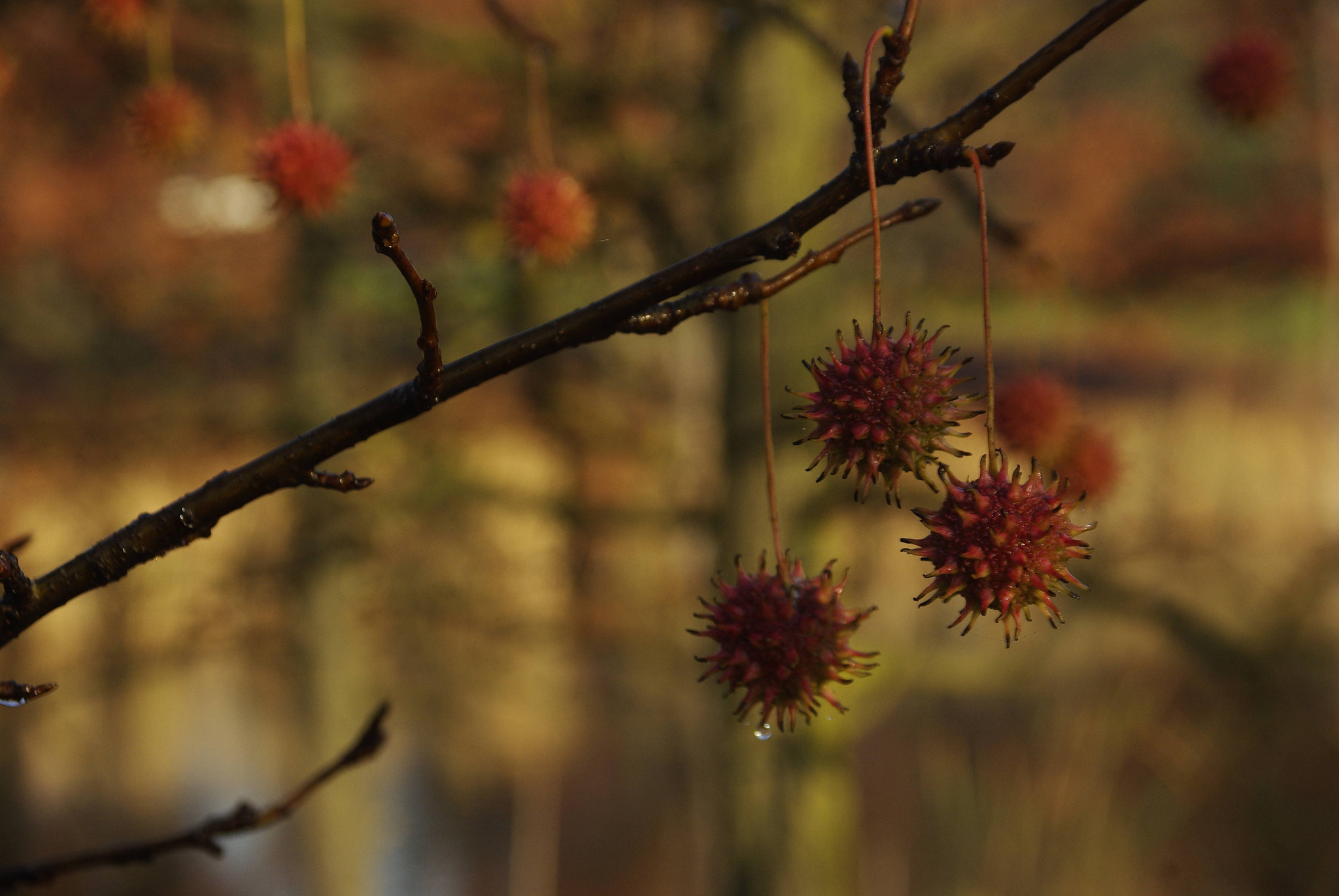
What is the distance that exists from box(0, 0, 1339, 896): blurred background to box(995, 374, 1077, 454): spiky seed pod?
0.09 ft

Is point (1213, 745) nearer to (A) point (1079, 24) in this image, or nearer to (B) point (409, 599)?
(B) point (409, 599)

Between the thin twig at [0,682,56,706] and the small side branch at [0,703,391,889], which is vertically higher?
the thin twig at [0,682,56,706]

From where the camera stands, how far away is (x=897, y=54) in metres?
0.82

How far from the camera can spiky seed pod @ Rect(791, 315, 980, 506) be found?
2.64ft

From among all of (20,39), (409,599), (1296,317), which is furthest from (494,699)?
(1296,317)

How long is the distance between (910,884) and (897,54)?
6.44 m

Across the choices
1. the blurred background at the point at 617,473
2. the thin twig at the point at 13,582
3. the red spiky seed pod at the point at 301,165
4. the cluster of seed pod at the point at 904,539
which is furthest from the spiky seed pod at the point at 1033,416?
the thin twig at the point at 13,582

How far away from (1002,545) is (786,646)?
0.59 ft

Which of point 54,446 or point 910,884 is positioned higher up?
point 54,446

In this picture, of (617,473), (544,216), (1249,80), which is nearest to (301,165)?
(544,216)

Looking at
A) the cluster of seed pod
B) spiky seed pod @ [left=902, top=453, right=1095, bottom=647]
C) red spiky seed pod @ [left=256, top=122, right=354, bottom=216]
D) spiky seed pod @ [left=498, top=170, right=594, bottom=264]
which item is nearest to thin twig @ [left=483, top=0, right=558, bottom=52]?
spiky seed pod @ [left=498, top=170, right=594, bottom=264]

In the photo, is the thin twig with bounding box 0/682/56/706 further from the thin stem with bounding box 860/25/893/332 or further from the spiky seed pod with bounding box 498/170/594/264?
the spiky seed pod with bounding box 498/170/594/264

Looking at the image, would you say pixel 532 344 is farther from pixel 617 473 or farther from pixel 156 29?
pixel 617 473

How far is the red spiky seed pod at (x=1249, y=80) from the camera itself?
193cm
